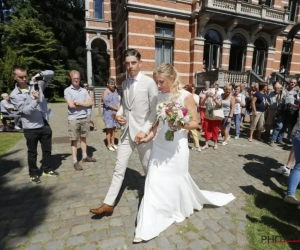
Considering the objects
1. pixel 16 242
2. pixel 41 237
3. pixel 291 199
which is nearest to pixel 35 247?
pixel 41 237

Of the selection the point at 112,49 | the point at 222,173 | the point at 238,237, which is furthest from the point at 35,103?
the point at 112,49

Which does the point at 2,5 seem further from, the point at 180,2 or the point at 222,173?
the point at 222,173

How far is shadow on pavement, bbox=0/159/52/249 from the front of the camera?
2.58m

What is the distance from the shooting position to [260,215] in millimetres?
3057

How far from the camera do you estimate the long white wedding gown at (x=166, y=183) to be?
8.71ft

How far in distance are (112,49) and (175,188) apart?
19.3 metres

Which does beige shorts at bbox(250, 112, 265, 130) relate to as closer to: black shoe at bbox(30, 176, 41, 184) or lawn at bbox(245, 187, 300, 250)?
lawn at bbox(245, 187, 300, 250)

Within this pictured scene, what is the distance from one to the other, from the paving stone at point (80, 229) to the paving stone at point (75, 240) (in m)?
0.09

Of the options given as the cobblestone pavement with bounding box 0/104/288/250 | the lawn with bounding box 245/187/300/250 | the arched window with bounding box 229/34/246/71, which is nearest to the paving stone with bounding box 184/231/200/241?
the cobblestone pavement with bounding box 0/104/288/250

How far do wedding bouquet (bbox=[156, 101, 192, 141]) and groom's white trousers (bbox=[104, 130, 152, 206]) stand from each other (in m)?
0.63

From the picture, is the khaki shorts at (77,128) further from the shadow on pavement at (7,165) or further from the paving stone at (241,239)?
the paving stone at (241,239)

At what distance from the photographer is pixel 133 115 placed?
3002mm

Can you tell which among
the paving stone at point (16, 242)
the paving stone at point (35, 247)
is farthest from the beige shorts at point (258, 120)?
the paving stone at point (16, 242)

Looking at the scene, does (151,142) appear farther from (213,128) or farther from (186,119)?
(213,128)
